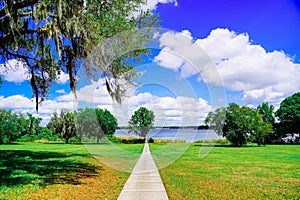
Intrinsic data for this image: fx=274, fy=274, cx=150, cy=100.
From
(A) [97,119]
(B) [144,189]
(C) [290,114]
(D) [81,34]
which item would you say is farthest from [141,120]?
(C) [290,114]

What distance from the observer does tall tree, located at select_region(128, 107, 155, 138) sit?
1808cm

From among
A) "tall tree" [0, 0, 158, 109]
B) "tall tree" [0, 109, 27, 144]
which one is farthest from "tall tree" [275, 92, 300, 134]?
"tall tree" [0, 109, 27, 144]

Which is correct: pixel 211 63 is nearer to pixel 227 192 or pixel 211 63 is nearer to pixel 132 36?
pixel 132 36

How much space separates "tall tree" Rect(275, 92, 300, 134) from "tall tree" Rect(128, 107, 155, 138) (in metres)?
32.0

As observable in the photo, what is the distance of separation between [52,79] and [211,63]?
25.7ft

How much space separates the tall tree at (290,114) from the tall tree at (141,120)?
3199 cm

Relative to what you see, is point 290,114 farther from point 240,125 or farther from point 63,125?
point 63,125

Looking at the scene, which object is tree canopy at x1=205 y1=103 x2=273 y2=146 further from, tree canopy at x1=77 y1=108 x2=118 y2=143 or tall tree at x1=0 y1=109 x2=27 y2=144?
tall tree at x1=0 y1=109 x2=27 y2=144

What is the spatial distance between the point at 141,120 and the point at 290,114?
37057mm

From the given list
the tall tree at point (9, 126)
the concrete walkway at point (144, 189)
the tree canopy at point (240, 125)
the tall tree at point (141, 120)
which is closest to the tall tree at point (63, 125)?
the tall tree at point (9, 126)

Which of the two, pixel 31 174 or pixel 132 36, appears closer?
pixel 31 174

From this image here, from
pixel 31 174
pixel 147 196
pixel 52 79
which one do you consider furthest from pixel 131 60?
pixel 147 196

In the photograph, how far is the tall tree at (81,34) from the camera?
895cm

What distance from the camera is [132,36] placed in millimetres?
11375
